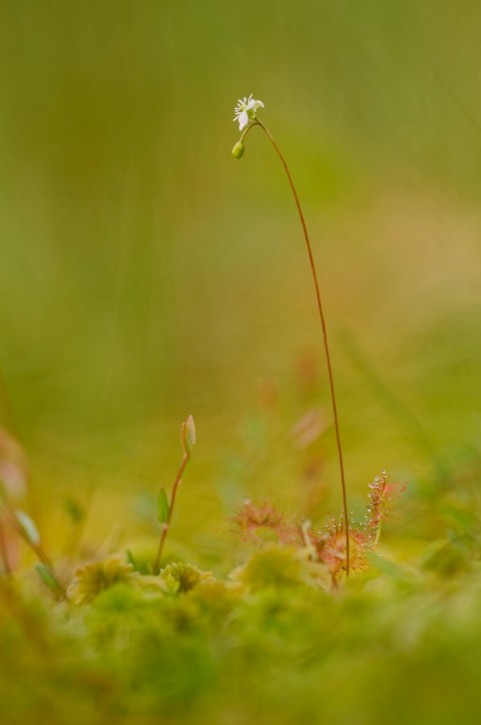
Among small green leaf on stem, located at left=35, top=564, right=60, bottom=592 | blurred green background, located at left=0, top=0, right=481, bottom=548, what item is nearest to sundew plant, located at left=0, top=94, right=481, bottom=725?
small green leaf on stem, located at left=35, top=564, right=60, bottom=592

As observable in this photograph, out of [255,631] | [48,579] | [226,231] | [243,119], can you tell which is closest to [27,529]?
[48,579]

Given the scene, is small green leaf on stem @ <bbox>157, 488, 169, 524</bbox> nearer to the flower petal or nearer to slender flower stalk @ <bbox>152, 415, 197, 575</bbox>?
slender flower stalk @ <bbox>152, 415, 197, 575</bbox>

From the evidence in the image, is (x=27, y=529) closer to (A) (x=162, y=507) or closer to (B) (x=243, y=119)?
(A) (x=162, y=507)

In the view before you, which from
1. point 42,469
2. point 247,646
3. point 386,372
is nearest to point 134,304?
point 42,469

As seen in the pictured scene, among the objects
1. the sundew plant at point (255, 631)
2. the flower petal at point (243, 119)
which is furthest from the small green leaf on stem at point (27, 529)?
the flower petal at point (243, 119)

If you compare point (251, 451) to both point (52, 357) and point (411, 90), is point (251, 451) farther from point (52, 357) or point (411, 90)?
point (411, 90)

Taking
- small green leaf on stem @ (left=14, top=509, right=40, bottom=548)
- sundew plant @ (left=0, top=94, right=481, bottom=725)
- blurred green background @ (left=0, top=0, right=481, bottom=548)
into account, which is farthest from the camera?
blurred green background @ (left=0, top=0, right=481, bottom=548)
